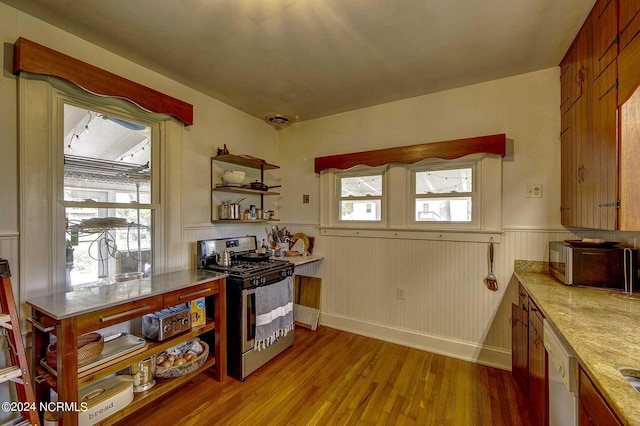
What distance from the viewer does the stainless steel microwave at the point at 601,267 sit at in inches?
66.0

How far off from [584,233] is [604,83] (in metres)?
1.22

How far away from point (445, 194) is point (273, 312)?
201cm

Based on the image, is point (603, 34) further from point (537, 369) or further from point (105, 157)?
point (105, 157)

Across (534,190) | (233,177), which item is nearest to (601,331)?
(534,190)

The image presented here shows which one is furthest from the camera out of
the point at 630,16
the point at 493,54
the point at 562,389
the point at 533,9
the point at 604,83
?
the point at 493,54

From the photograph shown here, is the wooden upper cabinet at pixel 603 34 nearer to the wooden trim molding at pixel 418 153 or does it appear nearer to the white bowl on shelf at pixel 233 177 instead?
the wooden trim molding at pixel 418 153

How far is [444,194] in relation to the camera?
2.73 metres

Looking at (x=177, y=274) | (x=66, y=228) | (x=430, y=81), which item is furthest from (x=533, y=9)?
(x=66, y=228)

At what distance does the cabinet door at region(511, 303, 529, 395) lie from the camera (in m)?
1.90

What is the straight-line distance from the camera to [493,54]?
209 centimetres

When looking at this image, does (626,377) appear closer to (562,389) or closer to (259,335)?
(562,389)

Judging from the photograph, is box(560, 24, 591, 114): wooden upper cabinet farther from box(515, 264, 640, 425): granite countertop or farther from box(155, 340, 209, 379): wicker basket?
box(155, 340, 209, 379): wicker basket

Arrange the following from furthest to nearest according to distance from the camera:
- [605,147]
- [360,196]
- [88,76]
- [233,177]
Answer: [360,196]
[233,177]
[88,76]
[605,147]

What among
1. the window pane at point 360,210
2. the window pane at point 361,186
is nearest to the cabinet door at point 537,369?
the window pane at point 360,210
